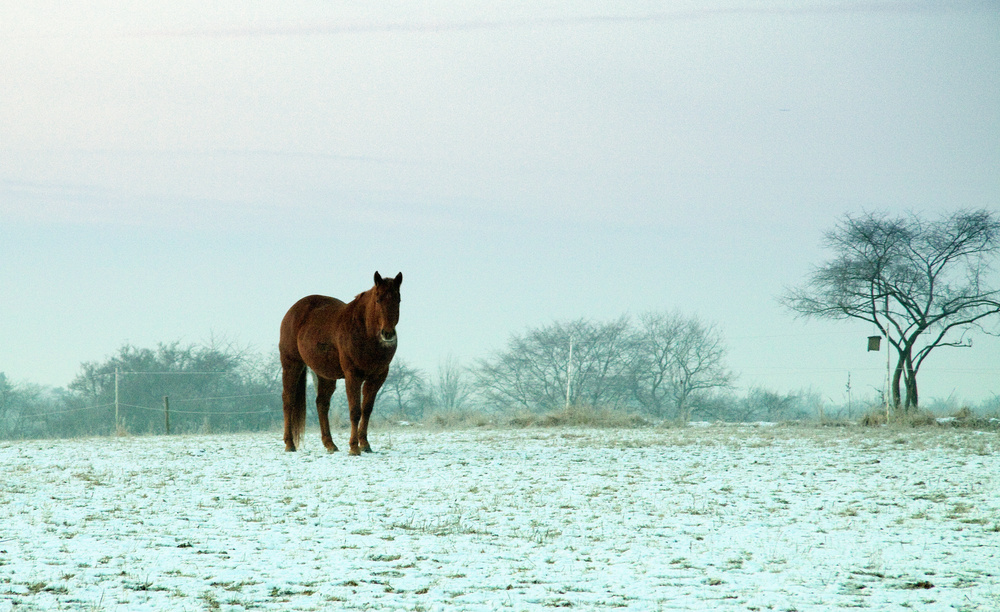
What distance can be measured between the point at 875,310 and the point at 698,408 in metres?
15.7

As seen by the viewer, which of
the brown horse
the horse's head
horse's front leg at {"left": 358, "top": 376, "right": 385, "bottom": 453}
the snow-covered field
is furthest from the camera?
horse's front leg at {"left": 358, "top": 376, "right": 385, "bottom": 453}

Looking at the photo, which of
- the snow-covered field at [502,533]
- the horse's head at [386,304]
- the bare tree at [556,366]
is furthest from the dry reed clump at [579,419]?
the bare tree at [556,366]

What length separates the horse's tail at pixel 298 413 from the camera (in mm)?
11047

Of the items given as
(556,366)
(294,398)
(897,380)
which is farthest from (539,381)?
(294,398)

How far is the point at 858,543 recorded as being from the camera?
15.8 feet

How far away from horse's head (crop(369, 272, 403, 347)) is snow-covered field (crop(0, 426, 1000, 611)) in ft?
4.81

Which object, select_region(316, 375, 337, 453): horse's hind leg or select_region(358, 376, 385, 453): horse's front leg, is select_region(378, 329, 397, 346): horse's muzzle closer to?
select_region(358, 376, 385, 453): horse's front leg

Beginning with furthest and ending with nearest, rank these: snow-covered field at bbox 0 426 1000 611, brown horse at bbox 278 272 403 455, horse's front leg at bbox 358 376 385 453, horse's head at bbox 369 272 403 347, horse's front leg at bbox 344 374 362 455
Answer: horse's front leg at bbox 358 376 385 453, horse's front leg at bbox 344 374 362 455, brown horse at bbox 278 272 403 455, horse's head at bbox 369 272 403 347, snow-covered field at bbox 0 426 1000 611

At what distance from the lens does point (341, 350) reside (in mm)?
10008

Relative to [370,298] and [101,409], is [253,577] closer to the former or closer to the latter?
[370,298]

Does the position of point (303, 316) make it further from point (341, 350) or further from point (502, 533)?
point (502, 533)

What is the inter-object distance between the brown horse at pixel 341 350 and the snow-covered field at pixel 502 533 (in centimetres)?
113

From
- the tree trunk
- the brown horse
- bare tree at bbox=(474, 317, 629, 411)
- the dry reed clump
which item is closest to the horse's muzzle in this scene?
the brown horse

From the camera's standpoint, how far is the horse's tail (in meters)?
11.0
